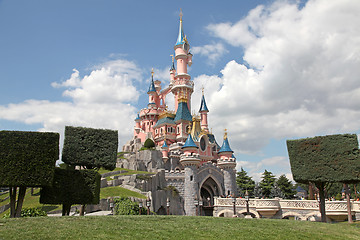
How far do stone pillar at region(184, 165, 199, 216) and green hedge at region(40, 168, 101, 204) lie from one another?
21.2 meters

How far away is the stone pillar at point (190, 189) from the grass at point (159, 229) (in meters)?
22.5

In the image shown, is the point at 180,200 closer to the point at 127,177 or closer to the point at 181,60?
the point at 127,177

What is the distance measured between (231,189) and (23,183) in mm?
33312

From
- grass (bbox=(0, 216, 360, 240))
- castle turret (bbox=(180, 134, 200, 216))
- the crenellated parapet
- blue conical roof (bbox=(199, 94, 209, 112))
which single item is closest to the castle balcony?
blue conical roof (bbox=(199, 94, 209, 112))

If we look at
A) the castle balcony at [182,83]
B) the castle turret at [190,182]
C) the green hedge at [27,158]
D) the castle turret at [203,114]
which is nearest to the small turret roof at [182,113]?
the castle turret at [203,114]

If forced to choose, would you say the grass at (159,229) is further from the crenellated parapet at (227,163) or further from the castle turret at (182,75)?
the castle turret at (182,75)

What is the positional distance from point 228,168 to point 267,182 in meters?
17.1

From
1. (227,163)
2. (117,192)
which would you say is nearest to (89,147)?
(117,192)

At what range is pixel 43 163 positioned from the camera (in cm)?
1959

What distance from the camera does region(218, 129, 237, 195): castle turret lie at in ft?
152

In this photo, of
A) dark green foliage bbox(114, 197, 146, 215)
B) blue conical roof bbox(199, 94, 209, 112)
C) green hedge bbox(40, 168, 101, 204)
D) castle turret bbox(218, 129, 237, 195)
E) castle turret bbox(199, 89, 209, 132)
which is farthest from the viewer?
blue conical roof bbox(199, 94, 209, 112)

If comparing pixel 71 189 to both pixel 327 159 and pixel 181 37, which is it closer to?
pixel 327 159

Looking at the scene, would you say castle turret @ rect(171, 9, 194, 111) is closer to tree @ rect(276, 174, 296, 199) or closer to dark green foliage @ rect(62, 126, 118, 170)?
tree @ rect(276, 174, 296, 199)

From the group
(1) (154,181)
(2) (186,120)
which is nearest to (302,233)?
(1) (154,181)
